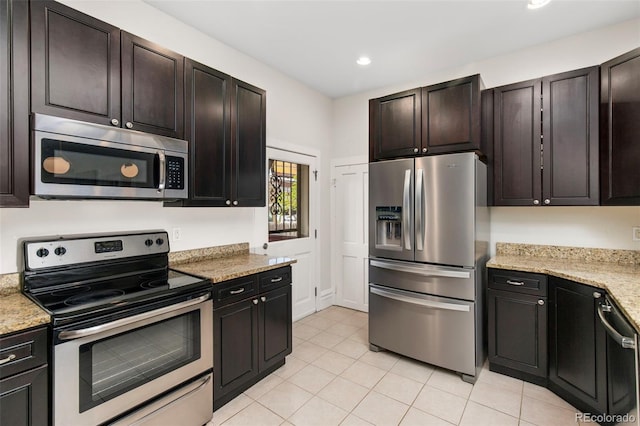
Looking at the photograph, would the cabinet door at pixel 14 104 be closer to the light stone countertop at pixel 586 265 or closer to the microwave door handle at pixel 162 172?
the microwave door handle at pixel 162 172

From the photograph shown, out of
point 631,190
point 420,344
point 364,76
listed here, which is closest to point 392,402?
point 420,344

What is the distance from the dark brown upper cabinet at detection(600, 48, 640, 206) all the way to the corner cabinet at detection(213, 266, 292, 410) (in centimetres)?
256

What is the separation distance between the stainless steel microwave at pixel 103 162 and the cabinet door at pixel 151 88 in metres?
0.09

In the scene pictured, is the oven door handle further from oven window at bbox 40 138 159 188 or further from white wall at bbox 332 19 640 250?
white wall at bbox 332 19 640 250

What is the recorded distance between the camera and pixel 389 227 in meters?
2.86

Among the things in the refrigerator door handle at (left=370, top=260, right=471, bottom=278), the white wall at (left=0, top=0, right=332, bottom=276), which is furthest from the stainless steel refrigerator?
the white wall at (left=0, top=0, right=332, bottom=276)

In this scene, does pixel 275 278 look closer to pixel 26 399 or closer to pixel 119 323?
pixel 119 323

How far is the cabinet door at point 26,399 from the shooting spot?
1218 millimetres

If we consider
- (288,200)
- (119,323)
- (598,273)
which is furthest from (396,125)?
(119,323)

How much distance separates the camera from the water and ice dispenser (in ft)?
9.09

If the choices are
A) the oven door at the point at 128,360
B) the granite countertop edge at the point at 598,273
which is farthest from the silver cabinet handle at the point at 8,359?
the granite countertop edge at the point at 598,273

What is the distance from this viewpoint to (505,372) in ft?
8.27

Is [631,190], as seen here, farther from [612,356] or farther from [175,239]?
[175,239]

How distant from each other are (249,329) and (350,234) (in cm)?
217
